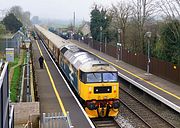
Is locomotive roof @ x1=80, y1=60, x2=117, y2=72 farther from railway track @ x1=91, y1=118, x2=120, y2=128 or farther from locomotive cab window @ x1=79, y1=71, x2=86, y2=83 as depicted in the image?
railway track @ x1=91, y1=118, x2=120, y2=128

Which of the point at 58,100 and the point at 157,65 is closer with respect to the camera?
the point at 58,100

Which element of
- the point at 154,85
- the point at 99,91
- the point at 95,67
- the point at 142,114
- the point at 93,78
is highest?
the point at 95,67

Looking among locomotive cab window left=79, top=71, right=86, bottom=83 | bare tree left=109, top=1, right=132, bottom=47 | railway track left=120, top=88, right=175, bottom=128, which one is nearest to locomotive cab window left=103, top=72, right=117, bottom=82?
locomotive cab window left=79, top=71, right=86, bottom=83

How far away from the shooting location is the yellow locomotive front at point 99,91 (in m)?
16.2

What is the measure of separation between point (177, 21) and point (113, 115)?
16.4 metres

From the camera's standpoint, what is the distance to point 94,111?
53.7ft

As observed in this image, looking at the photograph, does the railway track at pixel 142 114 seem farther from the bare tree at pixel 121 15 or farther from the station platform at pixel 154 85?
the bare tree at pixel 121 15

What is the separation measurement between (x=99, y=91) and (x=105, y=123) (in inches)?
62.4

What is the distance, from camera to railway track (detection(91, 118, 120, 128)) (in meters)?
16.0

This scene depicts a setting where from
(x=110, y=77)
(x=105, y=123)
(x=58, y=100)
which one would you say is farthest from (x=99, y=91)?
(x=58, y=100)

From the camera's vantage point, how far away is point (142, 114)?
18.5 metres

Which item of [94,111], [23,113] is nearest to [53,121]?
[23,113]

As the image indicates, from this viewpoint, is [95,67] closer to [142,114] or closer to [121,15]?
[142,114]

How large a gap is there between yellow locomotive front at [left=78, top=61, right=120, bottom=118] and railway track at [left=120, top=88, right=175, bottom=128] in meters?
1.56
